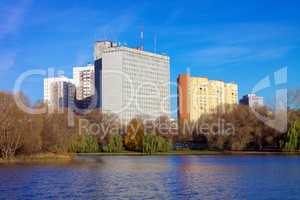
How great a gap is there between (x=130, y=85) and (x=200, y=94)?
89.8 feet

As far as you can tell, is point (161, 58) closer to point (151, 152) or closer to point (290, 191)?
point (151, 152)

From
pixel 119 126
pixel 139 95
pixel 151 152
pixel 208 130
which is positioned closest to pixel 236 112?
pixel 208 130

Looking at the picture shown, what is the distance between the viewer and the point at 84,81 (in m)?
175

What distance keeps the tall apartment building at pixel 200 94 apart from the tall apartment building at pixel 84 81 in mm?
36284

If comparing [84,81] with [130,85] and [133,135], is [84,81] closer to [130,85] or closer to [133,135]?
[130,85]

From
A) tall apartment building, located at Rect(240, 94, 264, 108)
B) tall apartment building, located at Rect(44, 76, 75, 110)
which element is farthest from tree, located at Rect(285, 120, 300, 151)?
tall apartment building, located at Rect(44, 76, 75, 110)

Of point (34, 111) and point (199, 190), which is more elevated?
point (34, 111)

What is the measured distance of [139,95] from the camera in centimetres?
13825

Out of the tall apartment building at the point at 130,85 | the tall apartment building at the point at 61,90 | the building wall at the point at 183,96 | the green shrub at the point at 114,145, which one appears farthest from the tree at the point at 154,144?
the tall apartment building at the point at 61,90

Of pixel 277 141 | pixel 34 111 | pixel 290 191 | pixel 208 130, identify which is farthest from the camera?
pixel 208 130

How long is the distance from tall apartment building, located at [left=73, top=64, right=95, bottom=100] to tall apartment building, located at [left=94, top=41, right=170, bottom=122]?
23602 mm

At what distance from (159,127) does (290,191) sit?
241 ft

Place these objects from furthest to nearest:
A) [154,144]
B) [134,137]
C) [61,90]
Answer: [61,90] < [134,137] < [154,144]

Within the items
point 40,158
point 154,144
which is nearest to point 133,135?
point 154,144
